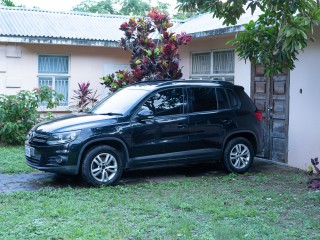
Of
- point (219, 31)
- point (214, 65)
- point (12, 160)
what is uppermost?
point (219, 31)

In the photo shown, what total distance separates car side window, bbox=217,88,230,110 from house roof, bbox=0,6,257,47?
2.86 meters

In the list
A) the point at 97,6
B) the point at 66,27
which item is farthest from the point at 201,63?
the point at 97,6

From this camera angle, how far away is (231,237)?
575cm

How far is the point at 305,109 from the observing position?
10242 mm

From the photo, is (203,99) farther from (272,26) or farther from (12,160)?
(12,160)

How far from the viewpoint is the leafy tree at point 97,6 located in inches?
1243

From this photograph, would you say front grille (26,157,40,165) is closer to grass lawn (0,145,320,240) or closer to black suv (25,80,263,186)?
black suv (25,80,263,186)

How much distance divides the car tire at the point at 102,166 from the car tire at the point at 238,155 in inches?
89.4

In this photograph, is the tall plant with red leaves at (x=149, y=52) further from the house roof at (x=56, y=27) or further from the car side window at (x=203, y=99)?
the car side window at (x=203, y=99)

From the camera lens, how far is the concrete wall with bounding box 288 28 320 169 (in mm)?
10000

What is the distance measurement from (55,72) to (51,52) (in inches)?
24.0

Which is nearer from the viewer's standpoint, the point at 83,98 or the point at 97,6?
the point at 83,98

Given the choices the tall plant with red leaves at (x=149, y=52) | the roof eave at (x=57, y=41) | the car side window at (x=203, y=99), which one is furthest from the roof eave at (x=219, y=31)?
the roof eave at (x=57, y=41)

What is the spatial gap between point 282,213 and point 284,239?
1219mm
